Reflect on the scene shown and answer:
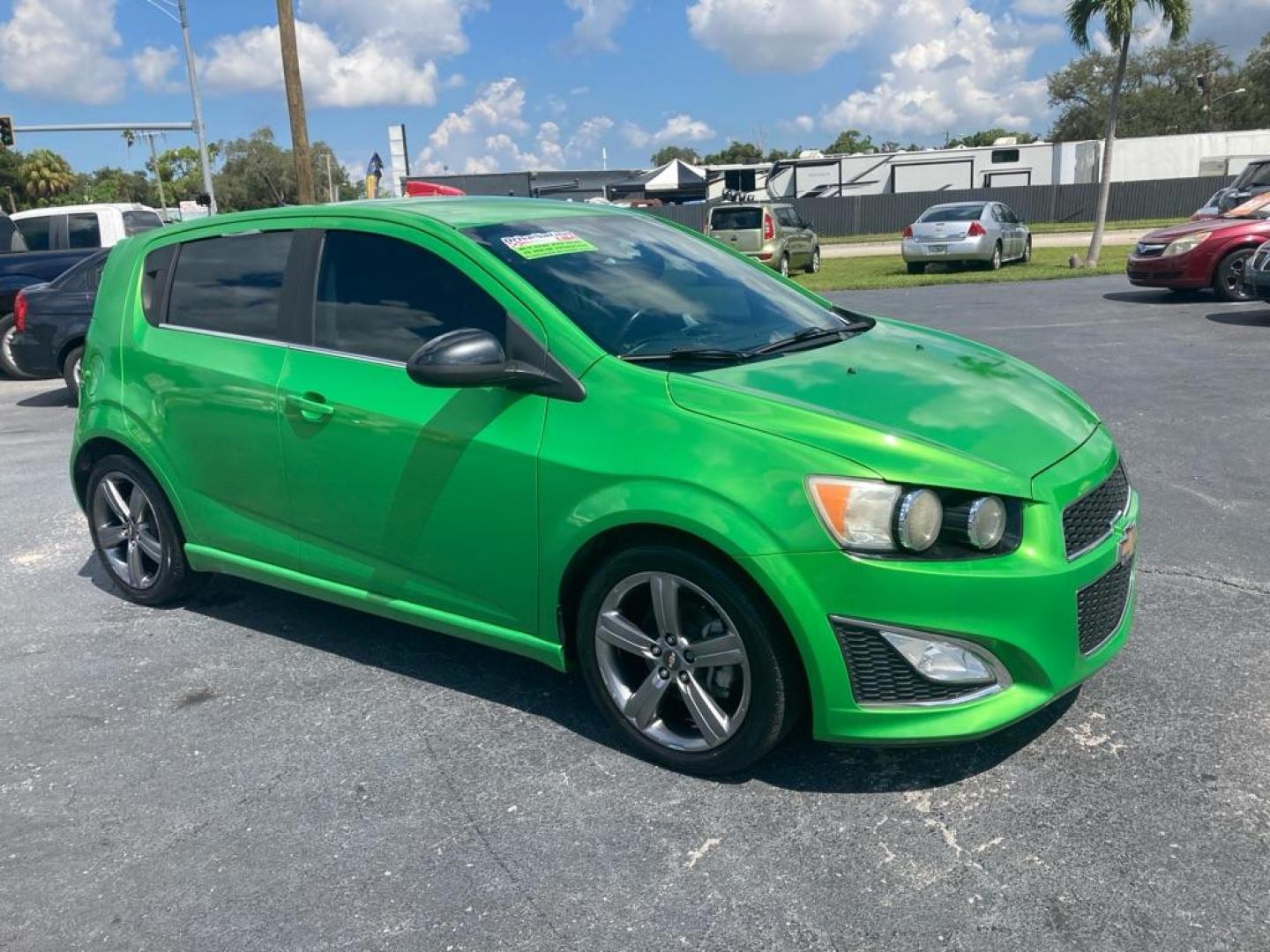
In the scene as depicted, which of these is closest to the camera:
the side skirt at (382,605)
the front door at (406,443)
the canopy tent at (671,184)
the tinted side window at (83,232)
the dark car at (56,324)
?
the front door at (406,443)

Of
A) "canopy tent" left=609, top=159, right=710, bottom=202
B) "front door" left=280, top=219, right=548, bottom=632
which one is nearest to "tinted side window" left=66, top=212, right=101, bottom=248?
"front door" left=280, top=219, right=548, bottom=632

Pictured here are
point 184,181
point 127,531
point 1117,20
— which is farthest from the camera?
point 184,181

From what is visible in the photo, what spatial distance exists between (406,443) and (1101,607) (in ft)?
7.35

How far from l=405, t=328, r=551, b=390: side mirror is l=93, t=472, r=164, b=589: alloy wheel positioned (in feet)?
6.88

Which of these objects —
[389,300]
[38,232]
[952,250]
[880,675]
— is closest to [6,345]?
[38,232]

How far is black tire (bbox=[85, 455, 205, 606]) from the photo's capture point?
15.5 ft

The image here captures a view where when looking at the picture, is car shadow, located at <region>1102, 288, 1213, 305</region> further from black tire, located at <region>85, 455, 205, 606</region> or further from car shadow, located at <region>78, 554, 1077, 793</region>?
black tire, located at <region>85, 455, 205, 606</region>

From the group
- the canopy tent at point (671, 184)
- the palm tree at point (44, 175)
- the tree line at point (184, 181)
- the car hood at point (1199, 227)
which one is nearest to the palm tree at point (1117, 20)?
the car hood at point (1199, 227)

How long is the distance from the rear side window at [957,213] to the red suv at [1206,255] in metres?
6.97

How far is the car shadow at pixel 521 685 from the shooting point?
3.28 meters

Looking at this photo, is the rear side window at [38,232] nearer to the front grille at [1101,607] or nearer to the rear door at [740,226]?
the rear door at [740,226]

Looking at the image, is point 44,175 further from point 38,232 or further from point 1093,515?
point 1093,515

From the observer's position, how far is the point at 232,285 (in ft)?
14.5

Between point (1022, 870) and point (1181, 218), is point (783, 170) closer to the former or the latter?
point (1181, 218)
